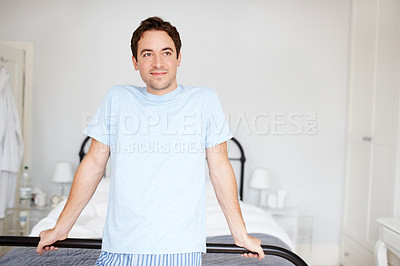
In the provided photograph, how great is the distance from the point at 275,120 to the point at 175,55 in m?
2.60

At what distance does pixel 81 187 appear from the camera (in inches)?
48.7

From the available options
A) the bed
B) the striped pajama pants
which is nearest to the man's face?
the striped pajama pants

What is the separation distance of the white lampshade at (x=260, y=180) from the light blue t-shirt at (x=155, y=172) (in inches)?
92.9

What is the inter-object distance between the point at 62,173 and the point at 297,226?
2.06 metres

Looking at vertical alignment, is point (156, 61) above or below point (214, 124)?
above

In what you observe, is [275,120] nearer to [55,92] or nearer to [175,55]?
[55,92]

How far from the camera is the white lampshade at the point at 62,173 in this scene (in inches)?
136

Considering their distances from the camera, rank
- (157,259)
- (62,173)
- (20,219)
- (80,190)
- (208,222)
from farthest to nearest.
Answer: (62,173), (20,219), (208,222), (80,190), (157,259)

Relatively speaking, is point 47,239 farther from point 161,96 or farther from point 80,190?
point 161,96

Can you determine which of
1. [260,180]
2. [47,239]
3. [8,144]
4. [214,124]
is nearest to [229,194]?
[214,124]

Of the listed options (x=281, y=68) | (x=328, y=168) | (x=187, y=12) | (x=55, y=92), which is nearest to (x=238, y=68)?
(x=281, y=68)

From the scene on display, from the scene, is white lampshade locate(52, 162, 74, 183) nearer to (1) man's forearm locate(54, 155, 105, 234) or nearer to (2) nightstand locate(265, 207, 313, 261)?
(2) nightstand locate(265, 207, 313, 261)

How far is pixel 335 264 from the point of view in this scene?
375 centimetres

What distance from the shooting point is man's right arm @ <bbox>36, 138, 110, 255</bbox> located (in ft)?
4.05
